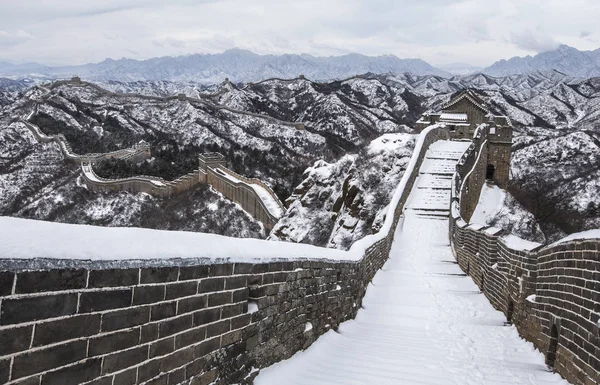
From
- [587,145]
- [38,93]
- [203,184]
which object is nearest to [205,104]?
[38,93]

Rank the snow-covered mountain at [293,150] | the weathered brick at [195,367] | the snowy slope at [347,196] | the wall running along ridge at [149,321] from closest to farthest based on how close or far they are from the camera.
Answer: the wall running along ridge at [149,321], the weathered brick at [195,367], the snowy slope at [347,196], the snow-covered mountain at [293,150]

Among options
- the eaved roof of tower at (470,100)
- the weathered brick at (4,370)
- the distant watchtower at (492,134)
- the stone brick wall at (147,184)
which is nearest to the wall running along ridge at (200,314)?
the weathered brick at (4,370)

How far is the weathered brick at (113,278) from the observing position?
2566 millimetres

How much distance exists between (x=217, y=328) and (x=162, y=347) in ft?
2.31

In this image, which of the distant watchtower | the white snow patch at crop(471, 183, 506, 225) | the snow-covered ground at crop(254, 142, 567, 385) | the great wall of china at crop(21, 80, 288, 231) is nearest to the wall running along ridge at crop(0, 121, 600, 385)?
the snow-covered ground at crop(254, 142, 567, 385)

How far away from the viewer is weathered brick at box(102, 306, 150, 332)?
2.69m

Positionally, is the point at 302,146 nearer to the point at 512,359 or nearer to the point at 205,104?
the point at 205,104

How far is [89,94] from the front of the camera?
340ft

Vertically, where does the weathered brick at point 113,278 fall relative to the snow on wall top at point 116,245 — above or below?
below

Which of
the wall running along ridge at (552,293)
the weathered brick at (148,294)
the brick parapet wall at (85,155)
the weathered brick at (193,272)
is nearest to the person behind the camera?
the weathered brick at (148,294)

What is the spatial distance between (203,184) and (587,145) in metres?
42.3

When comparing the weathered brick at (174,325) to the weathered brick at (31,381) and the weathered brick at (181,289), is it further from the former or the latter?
the weathered brick at (31,381)

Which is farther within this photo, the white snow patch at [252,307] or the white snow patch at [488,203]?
the white snow patch at [488,203]

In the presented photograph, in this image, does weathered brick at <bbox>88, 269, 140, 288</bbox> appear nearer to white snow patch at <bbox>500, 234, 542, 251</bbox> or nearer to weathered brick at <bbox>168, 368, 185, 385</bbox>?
weathered brick at <bbox>168, 368, 185, 385</bbox>
